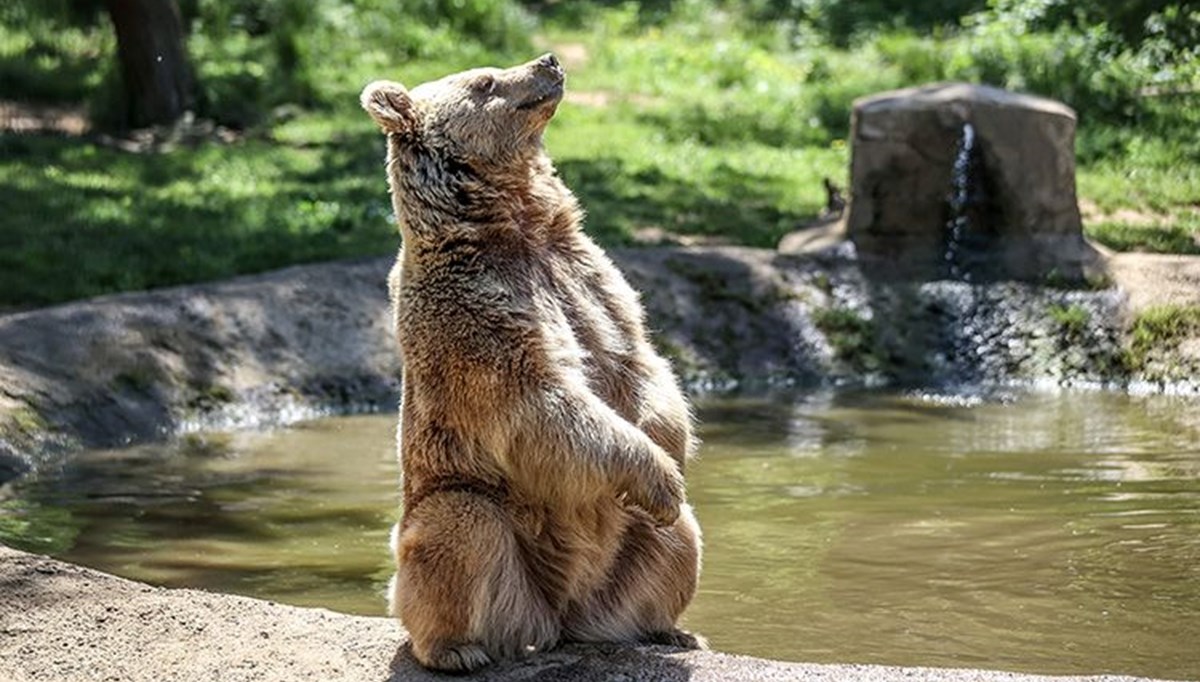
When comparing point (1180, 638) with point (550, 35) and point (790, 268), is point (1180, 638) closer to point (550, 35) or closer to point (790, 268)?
point (790, 268)

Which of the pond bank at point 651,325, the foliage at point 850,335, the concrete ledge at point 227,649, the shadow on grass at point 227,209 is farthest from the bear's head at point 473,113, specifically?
the shadow on grass at point 227,209

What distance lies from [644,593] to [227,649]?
129 centimetres

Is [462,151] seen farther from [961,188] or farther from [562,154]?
[562,154]

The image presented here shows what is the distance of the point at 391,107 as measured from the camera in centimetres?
599

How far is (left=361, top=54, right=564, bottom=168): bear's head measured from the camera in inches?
237

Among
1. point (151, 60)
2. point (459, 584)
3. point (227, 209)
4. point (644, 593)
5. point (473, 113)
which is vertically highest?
point (473, 113)

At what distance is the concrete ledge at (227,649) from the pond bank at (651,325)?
13.1 ft

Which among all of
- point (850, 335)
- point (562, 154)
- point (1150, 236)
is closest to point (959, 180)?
point (1150, 236)

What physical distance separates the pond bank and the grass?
69.5 inches

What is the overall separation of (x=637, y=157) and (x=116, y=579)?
11401mm

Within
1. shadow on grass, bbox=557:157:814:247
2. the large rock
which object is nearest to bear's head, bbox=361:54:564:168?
the large rock

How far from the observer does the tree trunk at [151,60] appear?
1883 centimetres

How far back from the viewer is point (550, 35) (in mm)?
24156

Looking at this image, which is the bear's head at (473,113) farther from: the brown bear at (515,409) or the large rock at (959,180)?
the large rock at (959,180)
